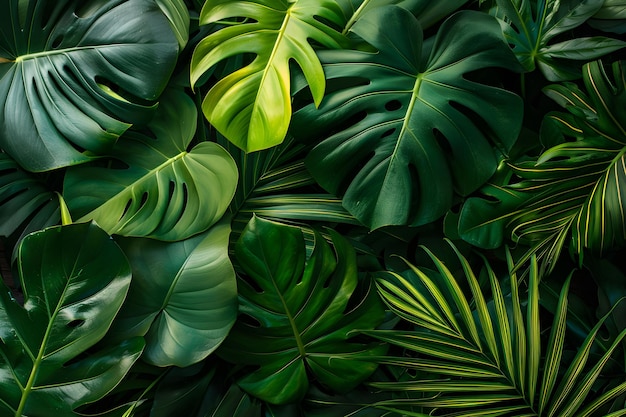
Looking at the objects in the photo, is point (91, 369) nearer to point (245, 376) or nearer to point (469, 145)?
point (245, 376)

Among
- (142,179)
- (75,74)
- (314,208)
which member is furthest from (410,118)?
(75,74)

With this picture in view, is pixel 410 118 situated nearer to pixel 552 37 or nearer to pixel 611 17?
pixel 552 37

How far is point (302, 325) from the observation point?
3.51 ft

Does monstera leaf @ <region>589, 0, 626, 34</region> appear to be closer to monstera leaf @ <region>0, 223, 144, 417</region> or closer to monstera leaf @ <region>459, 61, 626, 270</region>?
monstera leaf @ <region>459, 61, 626, 270</region>

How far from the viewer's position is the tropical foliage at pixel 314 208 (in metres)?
0.99

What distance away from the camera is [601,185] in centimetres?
100

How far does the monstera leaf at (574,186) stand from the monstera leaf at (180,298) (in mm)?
446

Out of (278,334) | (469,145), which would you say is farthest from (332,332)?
(469,145)

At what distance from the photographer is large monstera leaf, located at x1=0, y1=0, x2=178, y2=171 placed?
1.08 m

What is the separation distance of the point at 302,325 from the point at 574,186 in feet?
1.78

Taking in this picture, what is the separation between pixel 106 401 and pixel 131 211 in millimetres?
391

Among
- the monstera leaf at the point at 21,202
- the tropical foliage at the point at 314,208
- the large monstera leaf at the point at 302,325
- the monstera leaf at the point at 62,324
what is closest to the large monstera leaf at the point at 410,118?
the tropical foliage at the point at 314,208

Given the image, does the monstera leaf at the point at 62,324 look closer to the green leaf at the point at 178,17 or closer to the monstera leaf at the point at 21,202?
the monstera leaf at the point at 21,202

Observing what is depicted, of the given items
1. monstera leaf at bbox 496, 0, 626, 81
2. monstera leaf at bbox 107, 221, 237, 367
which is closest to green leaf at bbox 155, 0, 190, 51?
monstera leaf at bbox 107, 221, 237, 367
